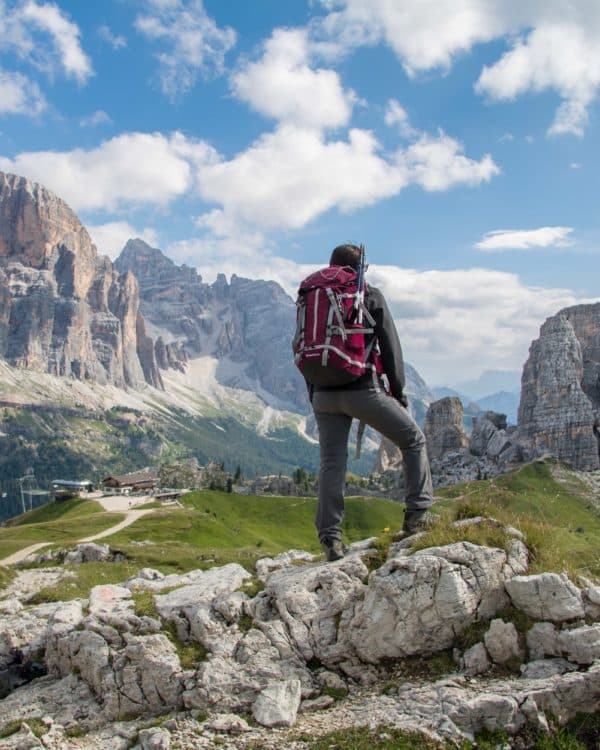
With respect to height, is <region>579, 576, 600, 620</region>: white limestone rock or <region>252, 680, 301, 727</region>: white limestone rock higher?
<region>579, 576, 600, 620</region>: white limestone rock

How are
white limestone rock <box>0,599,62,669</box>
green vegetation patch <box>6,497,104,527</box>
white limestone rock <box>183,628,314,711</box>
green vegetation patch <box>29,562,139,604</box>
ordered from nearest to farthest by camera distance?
white limestone rock <box>183,628,314,711</box>
white limestone rock <box>0,599,62,669</box>
green vegetation patch <box>29,562,139,604</box>
green vegetation patch <box>6,497,104,527</box>

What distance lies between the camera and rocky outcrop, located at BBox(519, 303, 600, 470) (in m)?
123

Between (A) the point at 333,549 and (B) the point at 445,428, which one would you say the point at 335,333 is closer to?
(A) the point at 333,549

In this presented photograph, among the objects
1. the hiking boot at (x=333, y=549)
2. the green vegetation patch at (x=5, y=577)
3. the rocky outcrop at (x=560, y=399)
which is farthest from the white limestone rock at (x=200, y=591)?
the rocky outcrop at (x=560, y=399)

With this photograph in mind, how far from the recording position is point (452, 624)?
9703mm

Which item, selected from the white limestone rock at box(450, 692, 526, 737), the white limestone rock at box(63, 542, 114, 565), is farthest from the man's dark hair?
the white limestone rock at box(63, 542, 114, 565)

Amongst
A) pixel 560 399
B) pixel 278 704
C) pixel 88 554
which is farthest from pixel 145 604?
pixel 560 399

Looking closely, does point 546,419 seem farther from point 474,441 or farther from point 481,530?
point 481,530

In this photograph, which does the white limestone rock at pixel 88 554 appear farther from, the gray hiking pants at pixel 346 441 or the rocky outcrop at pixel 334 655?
the gray hiking pants at pixel 346 441

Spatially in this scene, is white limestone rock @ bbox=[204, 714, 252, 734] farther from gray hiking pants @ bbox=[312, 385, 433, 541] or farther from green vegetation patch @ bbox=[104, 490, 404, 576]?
green vegetation patch @ bbox=[104, 490, 404, 576]

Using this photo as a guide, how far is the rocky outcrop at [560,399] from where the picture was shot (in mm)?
123188

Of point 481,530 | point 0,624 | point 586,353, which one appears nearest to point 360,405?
point 481,530

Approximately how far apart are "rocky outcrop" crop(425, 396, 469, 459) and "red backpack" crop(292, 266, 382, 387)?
460ft

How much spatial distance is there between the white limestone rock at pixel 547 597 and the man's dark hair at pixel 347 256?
21.2ft
